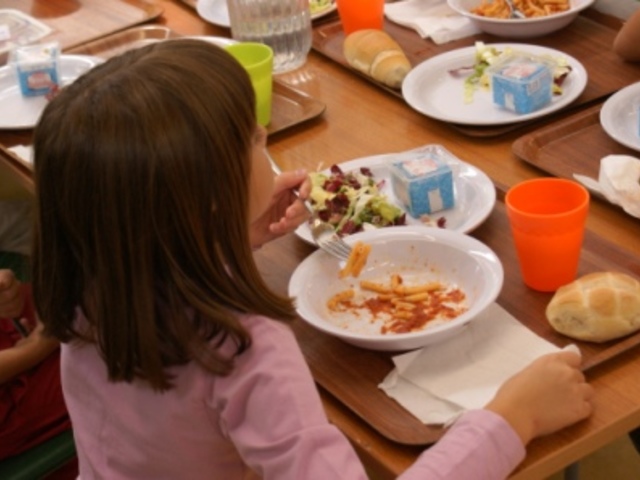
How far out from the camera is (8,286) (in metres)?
1.74

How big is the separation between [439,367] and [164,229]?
0.38 meters

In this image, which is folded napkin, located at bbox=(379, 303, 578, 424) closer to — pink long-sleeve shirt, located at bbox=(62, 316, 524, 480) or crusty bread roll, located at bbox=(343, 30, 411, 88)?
pink long-sleeve shirt, located at bbox=(62, 316, 524, 480)

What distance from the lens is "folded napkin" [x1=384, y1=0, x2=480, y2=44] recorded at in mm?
2088

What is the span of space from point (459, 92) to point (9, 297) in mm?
810

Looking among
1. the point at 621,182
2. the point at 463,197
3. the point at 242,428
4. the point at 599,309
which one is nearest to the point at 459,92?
the point at 463,197

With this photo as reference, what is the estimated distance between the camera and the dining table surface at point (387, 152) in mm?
1128

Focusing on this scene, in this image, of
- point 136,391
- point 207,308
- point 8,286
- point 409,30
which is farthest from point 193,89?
point 409,30

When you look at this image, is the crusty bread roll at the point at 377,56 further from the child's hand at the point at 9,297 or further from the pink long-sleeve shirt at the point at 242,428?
the pink long-sleeve shirt at the point at 242,428

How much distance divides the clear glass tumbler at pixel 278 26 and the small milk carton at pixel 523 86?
419 millimetres

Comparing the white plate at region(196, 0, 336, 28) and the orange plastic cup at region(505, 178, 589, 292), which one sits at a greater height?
the orange plastic cup at region(505, 178, 589, 292)

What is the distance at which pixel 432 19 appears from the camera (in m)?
2.14

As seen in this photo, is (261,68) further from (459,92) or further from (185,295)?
(185,295)

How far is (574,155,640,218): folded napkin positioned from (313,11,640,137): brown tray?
266 mm

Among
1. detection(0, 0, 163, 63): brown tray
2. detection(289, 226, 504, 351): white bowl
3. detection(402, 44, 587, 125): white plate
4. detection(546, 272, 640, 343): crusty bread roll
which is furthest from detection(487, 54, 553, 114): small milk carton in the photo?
detection(0, 0, 163, 63): brown tray
